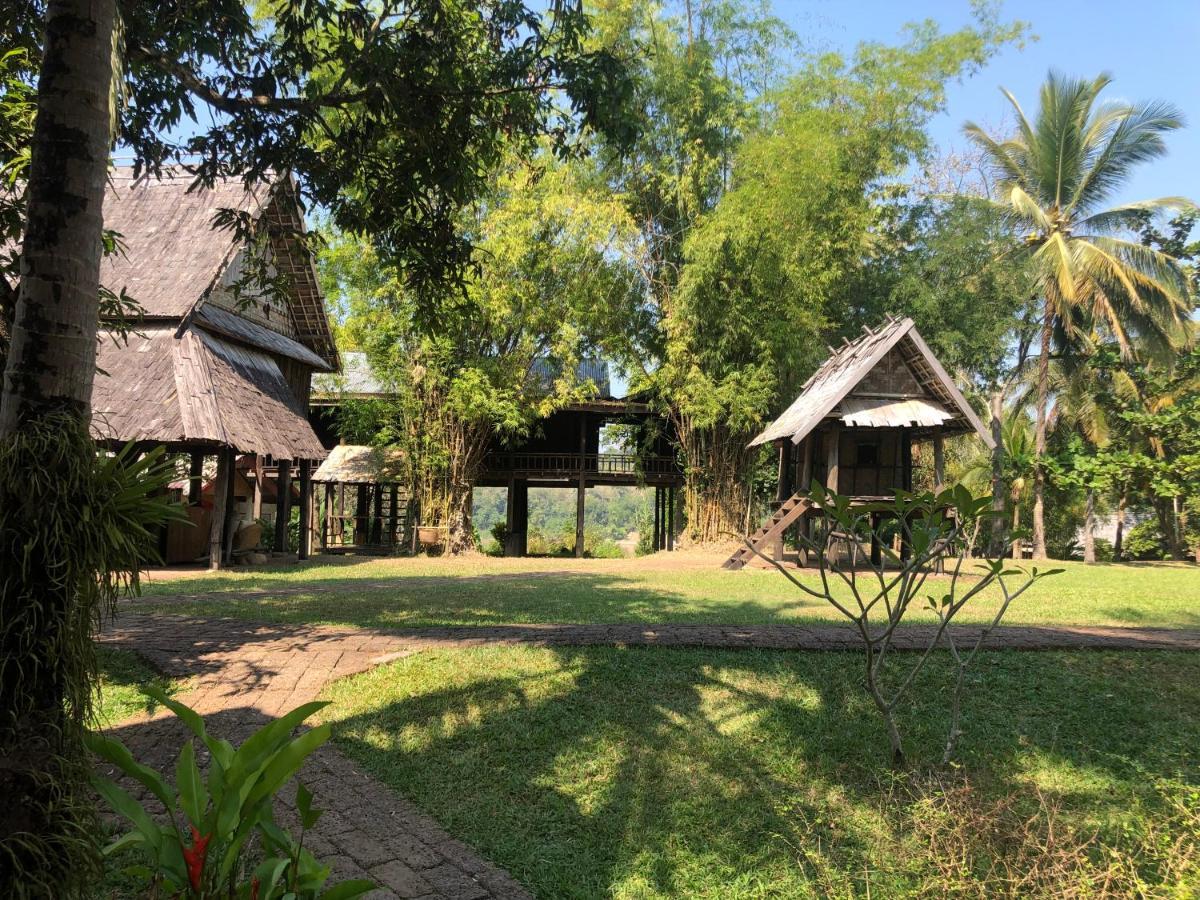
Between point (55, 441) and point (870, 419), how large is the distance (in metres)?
13.1

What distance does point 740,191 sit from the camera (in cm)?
1725

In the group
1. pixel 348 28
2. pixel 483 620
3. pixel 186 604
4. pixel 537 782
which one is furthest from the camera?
pixel 186 604

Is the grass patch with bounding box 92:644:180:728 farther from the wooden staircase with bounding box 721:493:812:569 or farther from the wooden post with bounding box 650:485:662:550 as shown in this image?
the wooden post with bounding box 650:485:662:550

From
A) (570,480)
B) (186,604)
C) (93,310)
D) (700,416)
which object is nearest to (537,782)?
(93,310)

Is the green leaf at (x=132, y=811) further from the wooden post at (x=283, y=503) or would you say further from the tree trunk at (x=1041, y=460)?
the tree trunk at (x=1041, y=460)

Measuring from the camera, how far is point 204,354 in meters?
13.2

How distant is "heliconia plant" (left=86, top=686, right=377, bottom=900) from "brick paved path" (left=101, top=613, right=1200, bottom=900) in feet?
3.54

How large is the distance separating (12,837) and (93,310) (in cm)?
158

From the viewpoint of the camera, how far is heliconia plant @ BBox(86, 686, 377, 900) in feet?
6.64

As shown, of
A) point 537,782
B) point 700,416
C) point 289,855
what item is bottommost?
point 537,782

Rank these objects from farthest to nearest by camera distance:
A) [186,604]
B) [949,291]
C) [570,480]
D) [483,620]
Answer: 1. [570,480]
2. [949,291]
3. [186,604]
4. [483,620]

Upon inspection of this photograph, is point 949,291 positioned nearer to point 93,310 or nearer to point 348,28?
point 348,28

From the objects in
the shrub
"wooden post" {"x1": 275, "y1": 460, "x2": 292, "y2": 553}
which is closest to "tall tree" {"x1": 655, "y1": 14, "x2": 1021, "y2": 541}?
"wooden post" {"x1": 275, "y1": 460, "x2": 292, "y2": 553}

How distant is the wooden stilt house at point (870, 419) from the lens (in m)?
13.6
